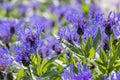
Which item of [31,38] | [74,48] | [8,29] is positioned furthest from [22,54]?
[8,29]

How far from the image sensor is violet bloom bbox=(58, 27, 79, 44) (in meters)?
3.08

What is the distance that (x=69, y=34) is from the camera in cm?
314

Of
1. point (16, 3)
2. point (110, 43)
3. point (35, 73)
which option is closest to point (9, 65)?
point (35, 73)

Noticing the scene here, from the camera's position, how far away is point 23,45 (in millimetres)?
2875

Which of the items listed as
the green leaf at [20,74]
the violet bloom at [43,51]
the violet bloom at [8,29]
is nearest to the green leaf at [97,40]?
the green leaf at [20,74]

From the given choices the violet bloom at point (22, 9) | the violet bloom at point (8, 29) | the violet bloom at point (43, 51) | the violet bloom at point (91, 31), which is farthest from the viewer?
the violet bloom at point (22, 9)

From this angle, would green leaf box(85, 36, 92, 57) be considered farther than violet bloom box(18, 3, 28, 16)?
No

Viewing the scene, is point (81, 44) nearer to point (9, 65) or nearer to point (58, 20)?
point (9, 65)

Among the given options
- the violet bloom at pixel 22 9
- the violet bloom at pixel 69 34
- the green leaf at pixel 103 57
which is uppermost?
the violet bloom at pixel 69 34

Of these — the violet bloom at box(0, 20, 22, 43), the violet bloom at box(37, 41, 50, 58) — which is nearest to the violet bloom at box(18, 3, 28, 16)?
the violet bloom at box(0, 20, 22, 43)

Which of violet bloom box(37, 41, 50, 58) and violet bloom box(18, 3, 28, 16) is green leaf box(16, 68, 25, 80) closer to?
violet bloom box(37, 41, 50, 58)

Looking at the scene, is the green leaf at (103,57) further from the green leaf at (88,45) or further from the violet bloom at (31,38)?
the violet bloom at (31,38)

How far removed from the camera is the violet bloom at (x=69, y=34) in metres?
3.08

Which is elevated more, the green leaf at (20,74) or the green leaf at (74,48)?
the green leaf at (74,48)
